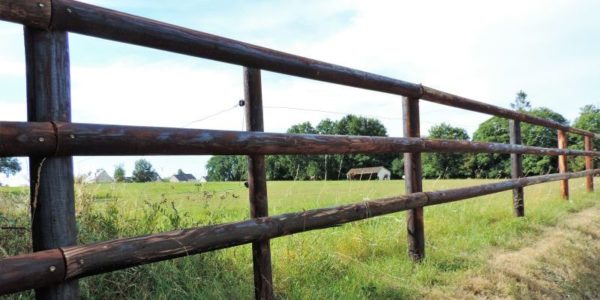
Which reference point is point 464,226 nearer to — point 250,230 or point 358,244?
point 358,244

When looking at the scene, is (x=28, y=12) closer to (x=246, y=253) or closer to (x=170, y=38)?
(x=170, y=38)

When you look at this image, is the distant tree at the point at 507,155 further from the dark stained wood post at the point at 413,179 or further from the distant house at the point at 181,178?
the distant house at the point at 181,178

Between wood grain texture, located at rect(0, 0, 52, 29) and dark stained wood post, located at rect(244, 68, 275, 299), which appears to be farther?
dark stained wood post, located at rect(244, 68, 275, 299)

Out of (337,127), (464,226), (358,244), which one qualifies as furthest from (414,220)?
(337,127)

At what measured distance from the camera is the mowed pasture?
259cm

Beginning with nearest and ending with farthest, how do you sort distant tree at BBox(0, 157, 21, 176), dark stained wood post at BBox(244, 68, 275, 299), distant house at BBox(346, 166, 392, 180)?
1. distant tree at BBox(0, 157, 21, 176)
2. dark stained wood post at BBox(244, 68, 275, 299)
3. distant house at BBox(346, 166, 392, 180)

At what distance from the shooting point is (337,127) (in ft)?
47.7

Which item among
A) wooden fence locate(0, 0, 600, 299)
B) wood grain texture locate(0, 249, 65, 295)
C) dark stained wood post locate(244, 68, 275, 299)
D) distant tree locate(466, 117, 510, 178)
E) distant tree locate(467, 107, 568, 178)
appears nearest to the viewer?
wood grain texture locate(0, 249, 65, 295)

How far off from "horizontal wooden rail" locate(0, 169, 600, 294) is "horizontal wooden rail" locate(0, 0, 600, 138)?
82cm

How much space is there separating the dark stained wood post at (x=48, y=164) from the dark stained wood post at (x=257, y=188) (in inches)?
41.7

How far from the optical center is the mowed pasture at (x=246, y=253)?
2586 mm

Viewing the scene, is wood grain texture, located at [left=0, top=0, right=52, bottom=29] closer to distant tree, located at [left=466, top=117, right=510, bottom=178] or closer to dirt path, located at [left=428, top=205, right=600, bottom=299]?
dirt path, located at [left=428, top=205, right=600, bottom=299]

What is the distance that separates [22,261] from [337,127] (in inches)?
521

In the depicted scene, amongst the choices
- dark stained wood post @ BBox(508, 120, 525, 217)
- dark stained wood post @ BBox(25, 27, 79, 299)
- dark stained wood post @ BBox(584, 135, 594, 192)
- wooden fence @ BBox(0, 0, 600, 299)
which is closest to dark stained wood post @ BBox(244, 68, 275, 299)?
Answer: wooden fence @ BBox(0, 0, 600, 299)
